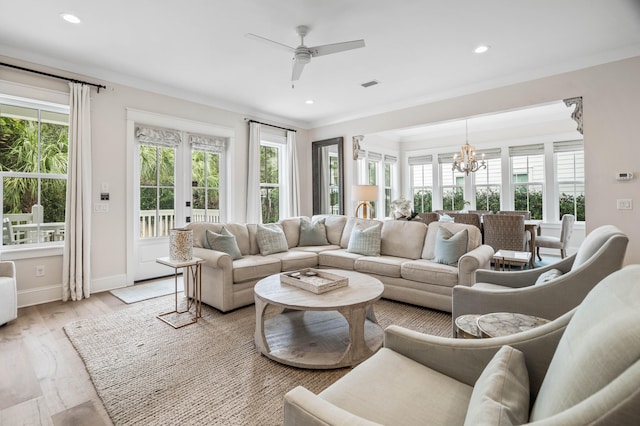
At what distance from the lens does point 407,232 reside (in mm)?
4082

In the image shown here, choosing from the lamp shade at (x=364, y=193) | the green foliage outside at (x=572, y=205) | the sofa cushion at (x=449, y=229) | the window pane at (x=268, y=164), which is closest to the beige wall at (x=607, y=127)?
the sofa cushion at (x=449, y=229)

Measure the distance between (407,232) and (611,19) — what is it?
2.79 m

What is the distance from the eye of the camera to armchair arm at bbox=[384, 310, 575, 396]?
1.09m

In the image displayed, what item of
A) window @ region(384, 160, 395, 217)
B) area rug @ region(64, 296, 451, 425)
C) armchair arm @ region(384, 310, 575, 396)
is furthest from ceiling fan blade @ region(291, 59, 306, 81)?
window @ region(384, 160, 395, 217)

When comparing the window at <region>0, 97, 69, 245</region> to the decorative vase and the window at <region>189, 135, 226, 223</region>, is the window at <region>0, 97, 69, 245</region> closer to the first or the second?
the window at <region>189, 135, 226, 223</region>

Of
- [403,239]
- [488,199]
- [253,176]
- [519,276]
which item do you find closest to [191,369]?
[519,276]

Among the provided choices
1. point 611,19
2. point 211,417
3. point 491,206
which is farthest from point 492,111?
point 211,417

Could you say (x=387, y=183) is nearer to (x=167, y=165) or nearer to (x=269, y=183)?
(x=269, y=183)

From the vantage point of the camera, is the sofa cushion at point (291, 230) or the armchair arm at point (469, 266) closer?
the armchair arm at point (469, 266)

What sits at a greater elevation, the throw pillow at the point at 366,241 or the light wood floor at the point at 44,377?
the throw pillow at the point at 366,241

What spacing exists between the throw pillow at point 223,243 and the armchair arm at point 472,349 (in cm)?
257

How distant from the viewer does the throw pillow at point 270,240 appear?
13.5 feet

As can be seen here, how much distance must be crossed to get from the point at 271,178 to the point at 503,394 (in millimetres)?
5688

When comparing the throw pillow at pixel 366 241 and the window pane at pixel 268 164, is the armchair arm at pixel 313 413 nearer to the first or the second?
the throw pillow at pixel 366 241
